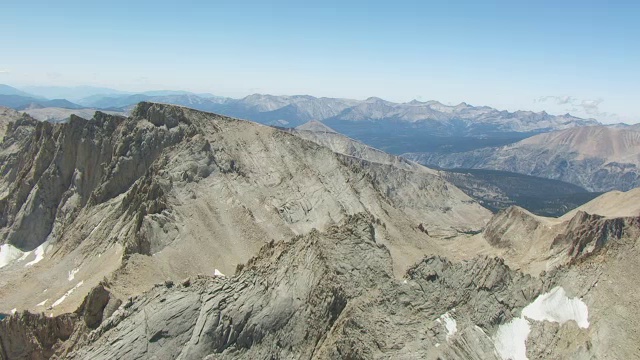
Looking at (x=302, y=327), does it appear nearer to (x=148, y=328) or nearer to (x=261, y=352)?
(x=261, y=352)

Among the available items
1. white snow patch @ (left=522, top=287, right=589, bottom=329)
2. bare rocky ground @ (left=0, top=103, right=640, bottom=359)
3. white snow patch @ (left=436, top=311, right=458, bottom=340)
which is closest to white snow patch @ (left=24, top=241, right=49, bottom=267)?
bare rocky ground @ (left=0, top=103, right=640, bottom=359)

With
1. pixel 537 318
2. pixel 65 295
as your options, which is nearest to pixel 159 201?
pixel 65 295

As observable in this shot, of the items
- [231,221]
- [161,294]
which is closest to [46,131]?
[231,221]

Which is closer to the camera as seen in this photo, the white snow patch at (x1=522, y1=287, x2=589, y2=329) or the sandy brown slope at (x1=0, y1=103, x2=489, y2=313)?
the white snow patch at (x1=522, y1=287, x2=589, y2=329)

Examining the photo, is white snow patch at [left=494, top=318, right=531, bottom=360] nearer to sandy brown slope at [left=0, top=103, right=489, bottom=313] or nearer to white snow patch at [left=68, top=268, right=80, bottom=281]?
sandy brown slope at [left=0, top=103, right=489, bottom=313]

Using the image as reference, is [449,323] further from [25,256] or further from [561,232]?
[25,256]
